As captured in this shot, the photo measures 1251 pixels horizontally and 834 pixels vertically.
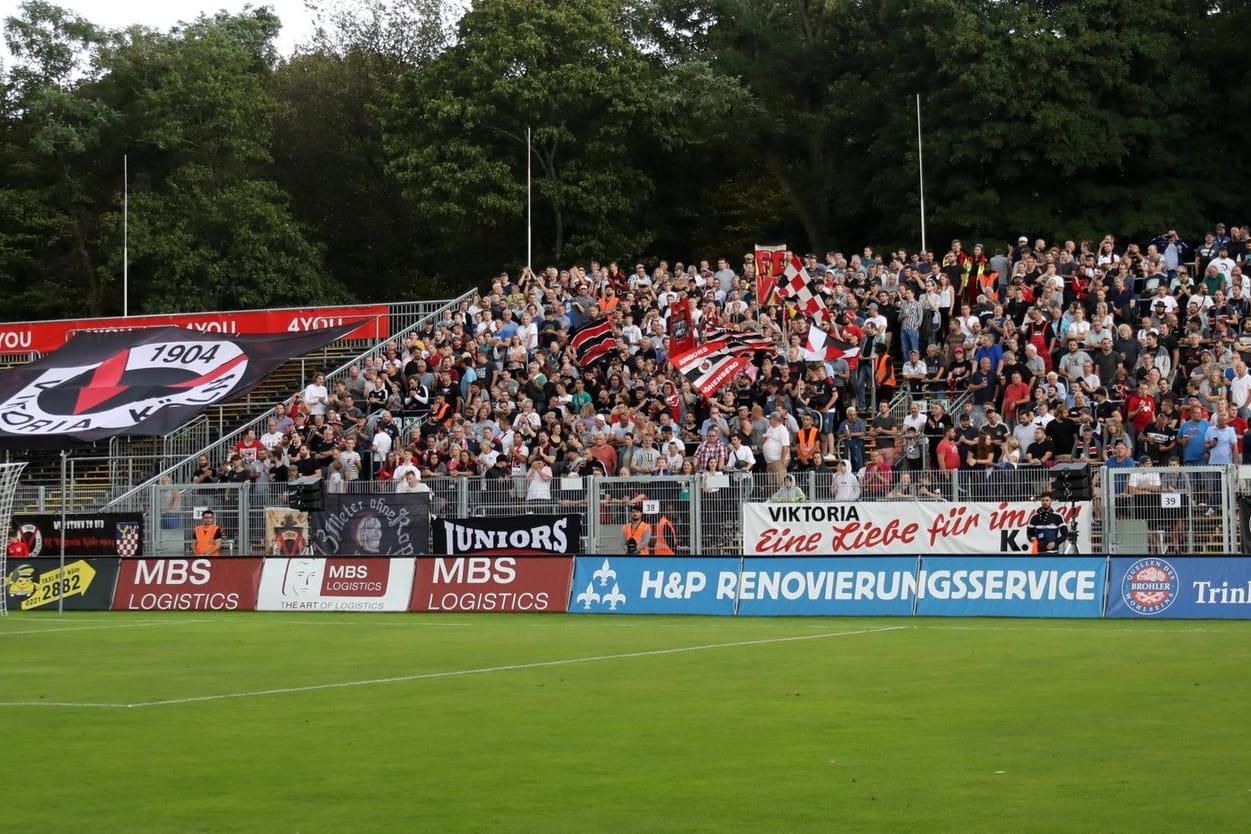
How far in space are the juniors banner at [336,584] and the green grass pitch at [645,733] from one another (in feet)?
22.7

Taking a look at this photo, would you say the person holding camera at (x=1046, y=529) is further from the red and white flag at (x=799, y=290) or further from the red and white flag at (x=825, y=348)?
the red and white flag at (x=799, y=290)

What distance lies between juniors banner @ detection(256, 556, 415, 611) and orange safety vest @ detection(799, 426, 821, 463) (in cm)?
722

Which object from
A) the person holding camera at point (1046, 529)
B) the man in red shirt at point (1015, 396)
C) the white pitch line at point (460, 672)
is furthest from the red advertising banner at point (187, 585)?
the man in red shirt at point (1015, 396)

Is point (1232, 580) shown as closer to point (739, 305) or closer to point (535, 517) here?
point (535, 517)

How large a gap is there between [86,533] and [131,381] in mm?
6139

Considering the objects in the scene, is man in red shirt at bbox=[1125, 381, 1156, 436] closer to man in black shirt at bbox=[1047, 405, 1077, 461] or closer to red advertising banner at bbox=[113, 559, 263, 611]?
man in black shirt at bbox=[1047, 405, 1077, 461]

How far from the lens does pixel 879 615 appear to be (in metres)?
26.2

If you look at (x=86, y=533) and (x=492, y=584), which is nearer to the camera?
(x=492, y=584)

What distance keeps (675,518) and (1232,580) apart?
31.6ft

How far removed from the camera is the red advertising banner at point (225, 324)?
47.7 m

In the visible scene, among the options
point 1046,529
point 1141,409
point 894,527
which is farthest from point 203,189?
point 1046,529

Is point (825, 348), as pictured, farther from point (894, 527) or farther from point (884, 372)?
point (894, 527)

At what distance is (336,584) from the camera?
99.5ft

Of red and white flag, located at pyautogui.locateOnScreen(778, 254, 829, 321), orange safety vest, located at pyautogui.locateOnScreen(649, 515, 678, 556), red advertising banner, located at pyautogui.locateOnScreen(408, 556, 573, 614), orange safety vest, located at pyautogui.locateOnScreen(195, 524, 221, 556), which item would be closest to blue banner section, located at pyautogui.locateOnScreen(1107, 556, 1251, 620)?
orange safety vest, located at pyautogui.locateOnScreen(649, 515, 678, 556)
